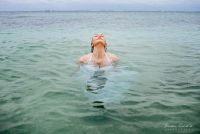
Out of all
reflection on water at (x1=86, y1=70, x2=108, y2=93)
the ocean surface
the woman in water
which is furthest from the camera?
the woman in water

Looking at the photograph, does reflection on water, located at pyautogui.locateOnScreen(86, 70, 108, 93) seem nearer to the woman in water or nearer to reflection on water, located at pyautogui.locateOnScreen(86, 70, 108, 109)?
reflection on water, located at pyautogui.locateOnScreen(86, 70, 108, 109)

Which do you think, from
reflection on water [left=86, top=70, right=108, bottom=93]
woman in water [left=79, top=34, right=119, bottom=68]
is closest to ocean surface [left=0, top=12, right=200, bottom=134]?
reflection on water [left=86, top=70, right=108, bottom=93]

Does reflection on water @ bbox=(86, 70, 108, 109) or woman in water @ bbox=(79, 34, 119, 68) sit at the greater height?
woman in water @ bbox=(79, 34, 119, 68)

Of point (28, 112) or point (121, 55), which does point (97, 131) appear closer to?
point (28, 112)

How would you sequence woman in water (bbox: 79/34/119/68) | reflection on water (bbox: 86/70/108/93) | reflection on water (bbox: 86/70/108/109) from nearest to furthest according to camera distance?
1. reflection on water (bbox: 86/70/108/109)
2. reflection on water (bbox: 86/70/108/93)
3. woman in water (bbox: 79/34/119/68)

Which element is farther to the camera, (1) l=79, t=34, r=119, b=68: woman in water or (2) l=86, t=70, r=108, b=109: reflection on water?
(1) l=79, t=34, r=119, b=68: woman in water

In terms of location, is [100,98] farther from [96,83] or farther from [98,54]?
[98,54]

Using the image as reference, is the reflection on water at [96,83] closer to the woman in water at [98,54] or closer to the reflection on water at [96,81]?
the reflection on water at [96,81]

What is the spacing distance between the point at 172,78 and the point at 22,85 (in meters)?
4.69

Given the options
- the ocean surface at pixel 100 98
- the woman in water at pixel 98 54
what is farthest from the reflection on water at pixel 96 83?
the woman in water at pixel 98 54

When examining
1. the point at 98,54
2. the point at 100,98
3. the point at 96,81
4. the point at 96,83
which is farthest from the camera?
the point at 98,54

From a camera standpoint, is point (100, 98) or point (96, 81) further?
point (96, 81)

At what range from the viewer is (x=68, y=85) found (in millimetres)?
7410

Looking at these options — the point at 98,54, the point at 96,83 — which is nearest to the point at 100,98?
the point at 96,83
